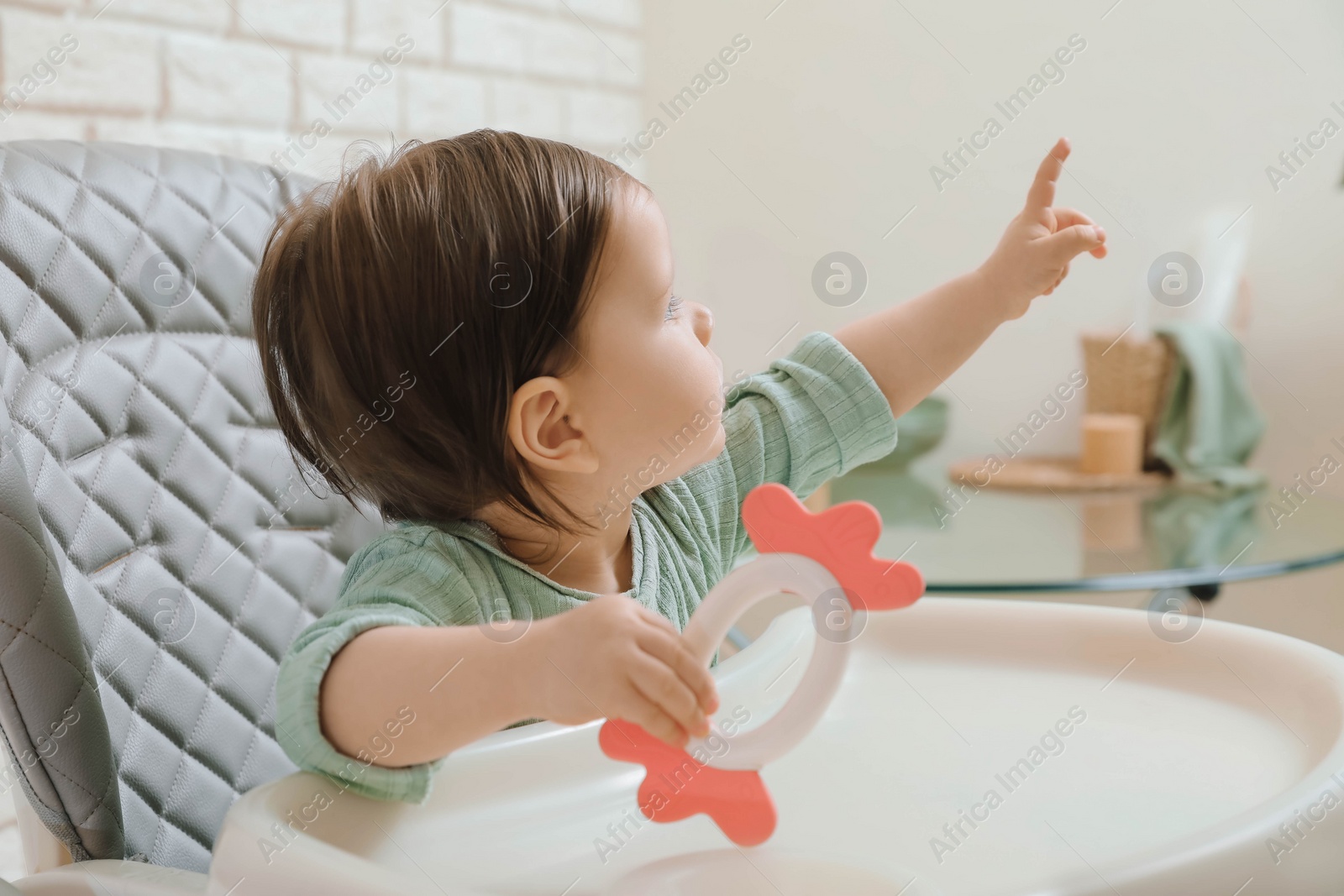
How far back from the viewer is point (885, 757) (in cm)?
57

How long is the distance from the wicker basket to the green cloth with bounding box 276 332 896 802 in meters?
0.96

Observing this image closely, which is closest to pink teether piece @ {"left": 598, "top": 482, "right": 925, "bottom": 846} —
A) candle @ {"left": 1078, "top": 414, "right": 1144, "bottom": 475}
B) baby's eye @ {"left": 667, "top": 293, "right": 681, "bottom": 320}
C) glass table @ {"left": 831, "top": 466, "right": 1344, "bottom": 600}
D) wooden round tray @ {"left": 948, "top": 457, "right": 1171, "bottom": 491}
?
baby's eye @ {"left": 667, "top": 293, "right": 681, "bottom": 320}

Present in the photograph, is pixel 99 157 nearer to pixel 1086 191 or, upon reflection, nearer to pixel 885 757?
pixel 885 757

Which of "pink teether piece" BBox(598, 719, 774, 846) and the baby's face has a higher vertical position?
the baby's face

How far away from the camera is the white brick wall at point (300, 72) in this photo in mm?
959

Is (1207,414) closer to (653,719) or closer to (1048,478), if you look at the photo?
(1048,478)

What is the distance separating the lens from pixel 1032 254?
715mm

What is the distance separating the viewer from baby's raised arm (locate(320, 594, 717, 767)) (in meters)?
0.40

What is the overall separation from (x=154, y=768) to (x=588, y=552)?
29 cm

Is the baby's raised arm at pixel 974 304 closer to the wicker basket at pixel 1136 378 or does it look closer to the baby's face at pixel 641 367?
the baby's face at pixel 641 367

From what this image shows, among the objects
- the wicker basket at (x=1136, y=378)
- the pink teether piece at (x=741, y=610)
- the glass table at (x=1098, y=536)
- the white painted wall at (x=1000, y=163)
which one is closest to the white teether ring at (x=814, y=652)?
the pink teether piece at (x=741, y=610)

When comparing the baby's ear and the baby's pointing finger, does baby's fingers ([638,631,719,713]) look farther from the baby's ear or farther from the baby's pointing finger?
the baby's pointing finger

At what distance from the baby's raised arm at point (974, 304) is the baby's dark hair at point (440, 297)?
235mm

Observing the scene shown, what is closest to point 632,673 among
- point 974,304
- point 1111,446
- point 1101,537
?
point 974,304
